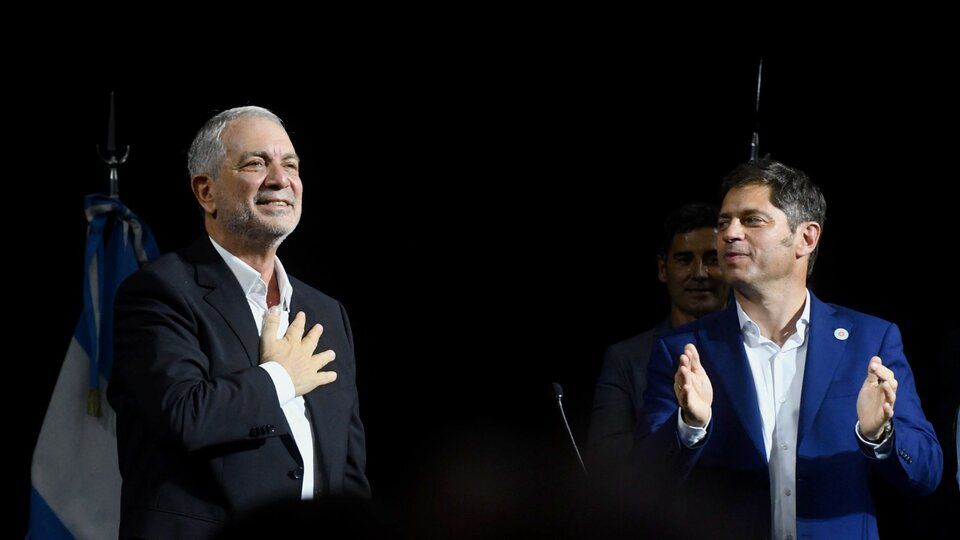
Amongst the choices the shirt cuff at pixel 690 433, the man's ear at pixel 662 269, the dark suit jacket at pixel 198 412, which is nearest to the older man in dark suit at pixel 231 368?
the dark suit jacket at pixel 198 412

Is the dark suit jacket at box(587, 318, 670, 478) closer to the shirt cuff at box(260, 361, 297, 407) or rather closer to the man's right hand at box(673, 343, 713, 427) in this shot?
the man's right hand at box(673, 343, 713, 427)

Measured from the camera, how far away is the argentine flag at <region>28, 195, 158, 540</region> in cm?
376

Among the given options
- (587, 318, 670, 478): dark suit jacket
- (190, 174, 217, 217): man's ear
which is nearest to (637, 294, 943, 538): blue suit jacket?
(587, 318, 670, 478): dark suit jacket

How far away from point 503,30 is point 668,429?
75.1 inches

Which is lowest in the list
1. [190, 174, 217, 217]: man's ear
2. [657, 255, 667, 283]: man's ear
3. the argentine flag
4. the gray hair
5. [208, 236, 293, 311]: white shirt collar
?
the argentine flag

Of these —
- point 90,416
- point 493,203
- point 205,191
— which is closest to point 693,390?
point 205,191

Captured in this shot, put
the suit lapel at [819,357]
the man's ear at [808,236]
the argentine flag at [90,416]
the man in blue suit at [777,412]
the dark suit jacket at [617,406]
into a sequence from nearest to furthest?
the man in blue suit at [777,412] < the suit lapel at [819,357] < the man's ear at [808,236] < the dark suit jacket at [617,406] < the argentine flag at [90,416]

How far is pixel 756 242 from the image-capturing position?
3.27 metres

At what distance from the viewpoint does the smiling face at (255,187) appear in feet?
9.68

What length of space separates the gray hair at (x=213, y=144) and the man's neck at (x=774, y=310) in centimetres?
132

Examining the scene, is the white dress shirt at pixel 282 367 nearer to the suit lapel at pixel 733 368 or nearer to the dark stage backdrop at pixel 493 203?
the suit lapel at pixel 733 368

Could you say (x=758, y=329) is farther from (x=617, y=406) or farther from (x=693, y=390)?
(x=617, y=406)

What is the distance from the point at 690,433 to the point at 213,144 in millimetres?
1359

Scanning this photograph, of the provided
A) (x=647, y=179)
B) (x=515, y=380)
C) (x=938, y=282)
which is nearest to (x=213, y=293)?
(x=515, y=380)
